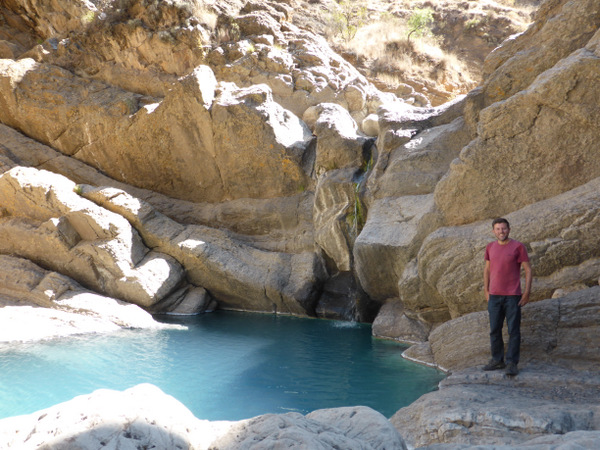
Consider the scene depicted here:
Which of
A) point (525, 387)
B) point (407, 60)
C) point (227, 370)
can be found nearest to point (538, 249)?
point (525, 387)

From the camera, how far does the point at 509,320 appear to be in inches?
220

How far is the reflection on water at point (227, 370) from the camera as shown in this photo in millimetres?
6773

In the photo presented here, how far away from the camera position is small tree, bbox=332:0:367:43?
25125 mm

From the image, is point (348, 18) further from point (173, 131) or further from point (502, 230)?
point (502, 230)

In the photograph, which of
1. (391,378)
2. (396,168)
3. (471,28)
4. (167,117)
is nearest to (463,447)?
(391,378)

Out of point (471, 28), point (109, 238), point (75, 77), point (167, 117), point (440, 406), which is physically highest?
point (471, 28)

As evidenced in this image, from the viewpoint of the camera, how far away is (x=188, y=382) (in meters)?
7.61

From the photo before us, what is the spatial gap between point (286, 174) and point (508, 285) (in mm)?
10240

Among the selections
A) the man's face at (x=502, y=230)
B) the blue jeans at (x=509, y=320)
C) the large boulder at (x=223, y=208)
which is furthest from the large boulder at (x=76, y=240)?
the man's face at (x=502, y=230)

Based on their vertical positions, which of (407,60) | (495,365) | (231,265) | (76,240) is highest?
(407,60)

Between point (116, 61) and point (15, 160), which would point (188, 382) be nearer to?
point (15, 160)

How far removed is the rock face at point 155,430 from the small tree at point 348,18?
24675 millimetres

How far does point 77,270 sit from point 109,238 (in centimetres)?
123

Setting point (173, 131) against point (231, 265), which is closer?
point (231, 265)
